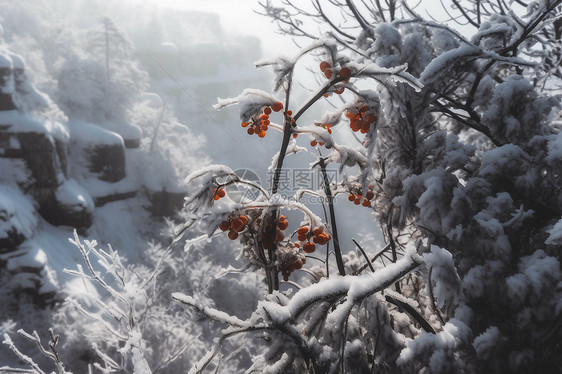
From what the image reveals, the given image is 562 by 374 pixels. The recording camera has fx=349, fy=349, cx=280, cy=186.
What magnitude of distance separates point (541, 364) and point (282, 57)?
1741 mm

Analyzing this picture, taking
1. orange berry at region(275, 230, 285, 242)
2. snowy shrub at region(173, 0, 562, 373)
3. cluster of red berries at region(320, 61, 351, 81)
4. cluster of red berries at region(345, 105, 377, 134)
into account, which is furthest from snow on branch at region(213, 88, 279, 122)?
orange berry at region(275, 230, 285, 242)

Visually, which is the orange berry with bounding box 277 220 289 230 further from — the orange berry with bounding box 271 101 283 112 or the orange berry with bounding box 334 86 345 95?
the orange berry with bounding box 334 86 345 95

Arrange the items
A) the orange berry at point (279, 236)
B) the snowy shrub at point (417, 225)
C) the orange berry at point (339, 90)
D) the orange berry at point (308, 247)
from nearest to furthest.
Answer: the snowy shrub at point (417, 225), the orange berry at point (339, 90), the orange berry at point (279, 236), the orange berry at point (308, 247)

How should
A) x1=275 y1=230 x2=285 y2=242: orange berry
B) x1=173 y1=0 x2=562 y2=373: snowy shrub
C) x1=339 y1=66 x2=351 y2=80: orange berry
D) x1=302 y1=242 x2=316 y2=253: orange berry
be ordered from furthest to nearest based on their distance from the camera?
x1=302 y1=242 x2=316 y2=253: orange berry, x1=275 y1=230 x2=285 y2=242: orange berry, x1=339 y1=66 x2=351 y2=80: orange berry, x1=173 y1=0 x2=562 y2=373: snowy shrub

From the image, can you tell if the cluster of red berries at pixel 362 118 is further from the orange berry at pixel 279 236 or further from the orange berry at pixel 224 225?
the orange berry at pixel 224 225

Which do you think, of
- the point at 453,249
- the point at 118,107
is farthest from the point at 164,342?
the point at 118,107

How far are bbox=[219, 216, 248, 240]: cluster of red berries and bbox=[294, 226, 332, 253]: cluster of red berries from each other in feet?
1.21

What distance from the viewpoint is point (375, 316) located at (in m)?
1.34

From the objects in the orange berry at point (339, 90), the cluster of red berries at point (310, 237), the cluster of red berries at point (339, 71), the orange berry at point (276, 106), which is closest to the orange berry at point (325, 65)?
the cluster of red berries at point (339, 71)

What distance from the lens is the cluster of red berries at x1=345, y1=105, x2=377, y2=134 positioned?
1803 mm

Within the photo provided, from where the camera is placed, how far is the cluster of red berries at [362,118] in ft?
5.91

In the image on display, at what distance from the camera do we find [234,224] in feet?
5.31

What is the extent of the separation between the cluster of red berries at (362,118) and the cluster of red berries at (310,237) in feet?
1.91

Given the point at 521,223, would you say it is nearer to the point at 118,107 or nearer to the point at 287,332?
the point at 287,332
